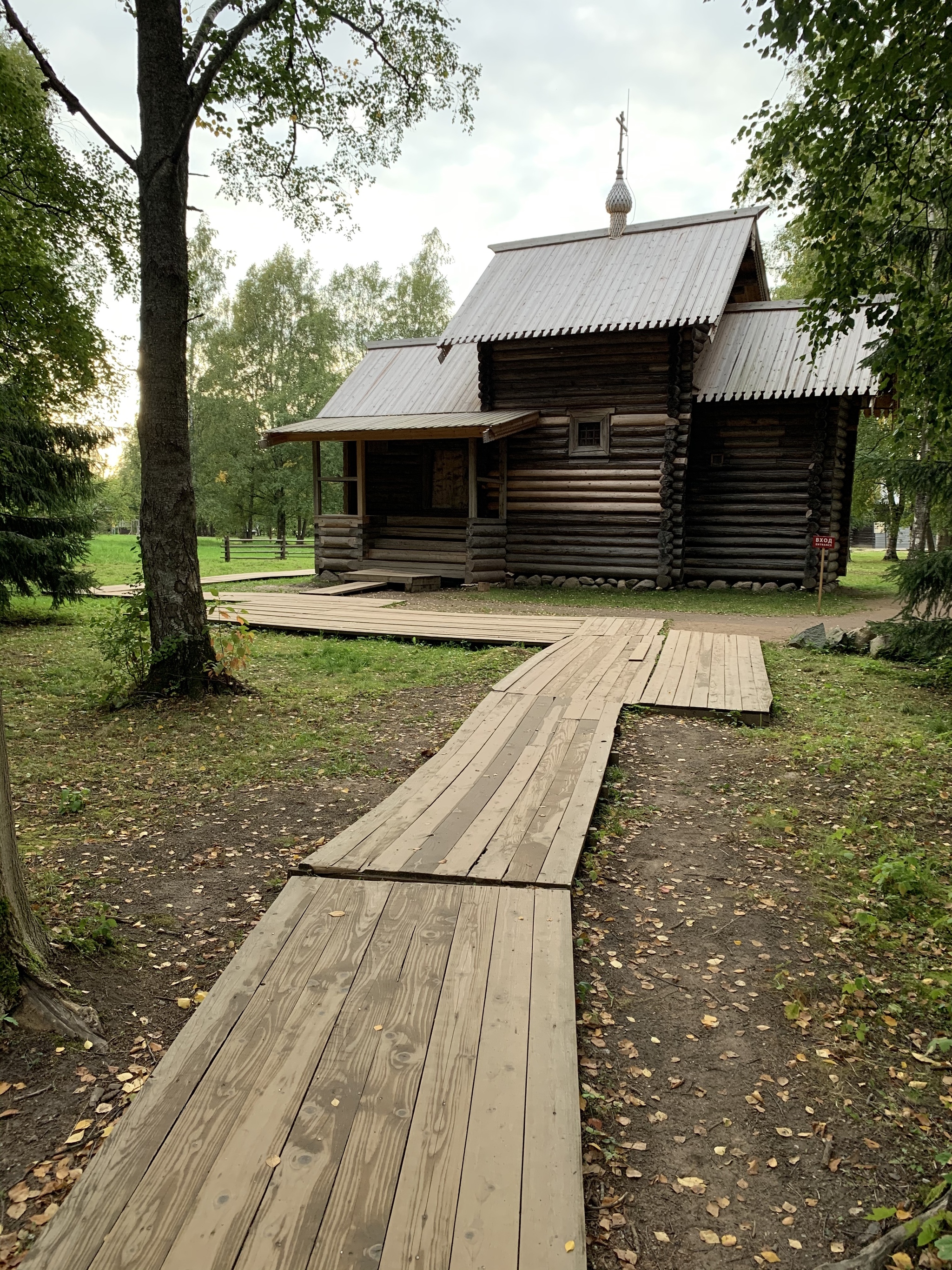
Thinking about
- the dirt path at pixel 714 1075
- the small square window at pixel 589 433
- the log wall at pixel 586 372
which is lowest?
the dirt path at pixel 714 1075

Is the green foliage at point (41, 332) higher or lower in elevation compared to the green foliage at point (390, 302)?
lower

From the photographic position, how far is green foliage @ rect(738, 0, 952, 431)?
398 cm

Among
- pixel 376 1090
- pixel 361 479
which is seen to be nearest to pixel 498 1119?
pixel 376 1090

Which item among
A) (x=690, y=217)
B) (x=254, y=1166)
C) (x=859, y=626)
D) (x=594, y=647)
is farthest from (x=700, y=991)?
(x=690, y=217)

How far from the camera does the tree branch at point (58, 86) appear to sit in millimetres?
5750

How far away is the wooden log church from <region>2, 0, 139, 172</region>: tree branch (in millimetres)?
9214

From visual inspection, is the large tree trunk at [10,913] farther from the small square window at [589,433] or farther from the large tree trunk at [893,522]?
the large tree trunk at [893,522]

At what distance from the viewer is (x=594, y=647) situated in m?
9.29

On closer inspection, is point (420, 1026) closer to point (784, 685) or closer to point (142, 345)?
point (142, 345)

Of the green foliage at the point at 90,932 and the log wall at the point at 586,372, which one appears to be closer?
the green foliage at the point at 90,932

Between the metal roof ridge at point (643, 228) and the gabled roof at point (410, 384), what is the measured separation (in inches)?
100

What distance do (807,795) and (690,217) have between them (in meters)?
15.7

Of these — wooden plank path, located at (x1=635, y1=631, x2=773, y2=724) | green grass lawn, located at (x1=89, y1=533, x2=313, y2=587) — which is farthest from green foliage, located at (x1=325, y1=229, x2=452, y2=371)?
wooden plank path, located at (x1=635, y1=631, x2=773, y2=724)

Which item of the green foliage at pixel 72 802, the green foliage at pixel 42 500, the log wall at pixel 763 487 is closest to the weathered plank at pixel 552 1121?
the green foliage at pixel 72 802
